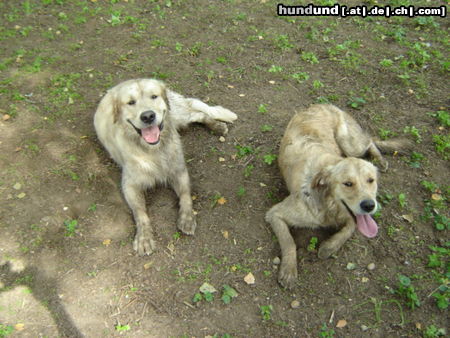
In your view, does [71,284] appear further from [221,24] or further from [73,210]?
[221,24]

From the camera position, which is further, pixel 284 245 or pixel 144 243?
pixel 144 243

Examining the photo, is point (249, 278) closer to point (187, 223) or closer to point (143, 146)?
point (187, 223)

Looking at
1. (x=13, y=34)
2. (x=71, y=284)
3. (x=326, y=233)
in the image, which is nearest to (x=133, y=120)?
(x=71, y=284)

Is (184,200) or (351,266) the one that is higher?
(184,200)

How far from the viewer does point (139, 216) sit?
410 cm

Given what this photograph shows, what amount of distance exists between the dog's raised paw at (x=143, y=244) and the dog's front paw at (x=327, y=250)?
5.82 feet

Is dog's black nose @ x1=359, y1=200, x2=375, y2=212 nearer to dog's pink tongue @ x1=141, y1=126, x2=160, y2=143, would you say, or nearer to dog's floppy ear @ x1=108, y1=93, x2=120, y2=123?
dog's pink tongue @ x1=141, y1=126, x2=160, y2=143

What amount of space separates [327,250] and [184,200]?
5.60 ft

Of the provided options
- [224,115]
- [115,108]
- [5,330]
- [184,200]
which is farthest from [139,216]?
[224,115]

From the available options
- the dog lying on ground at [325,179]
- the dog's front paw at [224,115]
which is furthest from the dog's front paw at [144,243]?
the dog's front paw at [224,115]

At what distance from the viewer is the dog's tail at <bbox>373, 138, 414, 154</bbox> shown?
4820mm

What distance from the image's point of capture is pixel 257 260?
3775 mm

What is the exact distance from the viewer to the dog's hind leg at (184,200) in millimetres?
3994

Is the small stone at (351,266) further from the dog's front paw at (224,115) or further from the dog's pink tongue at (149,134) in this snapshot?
the dog's front paw at (224,115)
